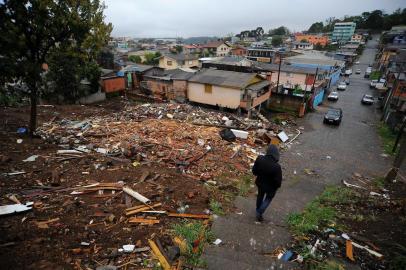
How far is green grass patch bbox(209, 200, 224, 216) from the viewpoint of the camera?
260 inches

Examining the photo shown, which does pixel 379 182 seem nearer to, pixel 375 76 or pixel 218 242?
→ pixel 218 242

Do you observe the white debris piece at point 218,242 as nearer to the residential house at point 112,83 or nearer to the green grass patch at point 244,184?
the green grass patch at point 244,184

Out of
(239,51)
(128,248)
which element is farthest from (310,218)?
(239,51)

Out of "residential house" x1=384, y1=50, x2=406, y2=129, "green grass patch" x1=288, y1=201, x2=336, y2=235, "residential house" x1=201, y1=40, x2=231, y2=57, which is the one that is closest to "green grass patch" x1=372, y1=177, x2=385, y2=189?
"green grass patch" x1=288, y1=201, x2=336, y2=235

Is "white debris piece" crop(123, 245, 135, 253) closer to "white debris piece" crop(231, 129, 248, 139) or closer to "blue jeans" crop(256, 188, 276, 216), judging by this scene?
"blue jeans" crop(256, 188, 276, 216)

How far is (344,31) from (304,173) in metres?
117

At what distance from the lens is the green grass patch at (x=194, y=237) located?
15.5ft

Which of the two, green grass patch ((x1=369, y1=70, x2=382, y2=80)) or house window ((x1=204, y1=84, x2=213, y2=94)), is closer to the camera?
house window ((x1=204, y1=84, x2=213, y2=94))

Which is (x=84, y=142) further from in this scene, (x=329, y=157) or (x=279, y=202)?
(x=329, y=157)

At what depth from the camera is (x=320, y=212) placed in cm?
743

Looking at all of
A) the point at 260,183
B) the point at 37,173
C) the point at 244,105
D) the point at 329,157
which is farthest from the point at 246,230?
the point at 244,105

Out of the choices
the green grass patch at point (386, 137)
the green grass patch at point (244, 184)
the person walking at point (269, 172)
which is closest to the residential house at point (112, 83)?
the green grass patch at point (244, 184)

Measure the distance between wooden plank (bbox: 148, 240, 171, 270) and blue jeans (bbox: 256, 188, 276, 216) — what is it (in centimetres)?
286

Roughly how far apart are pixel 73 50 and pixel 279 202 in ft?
35.3
